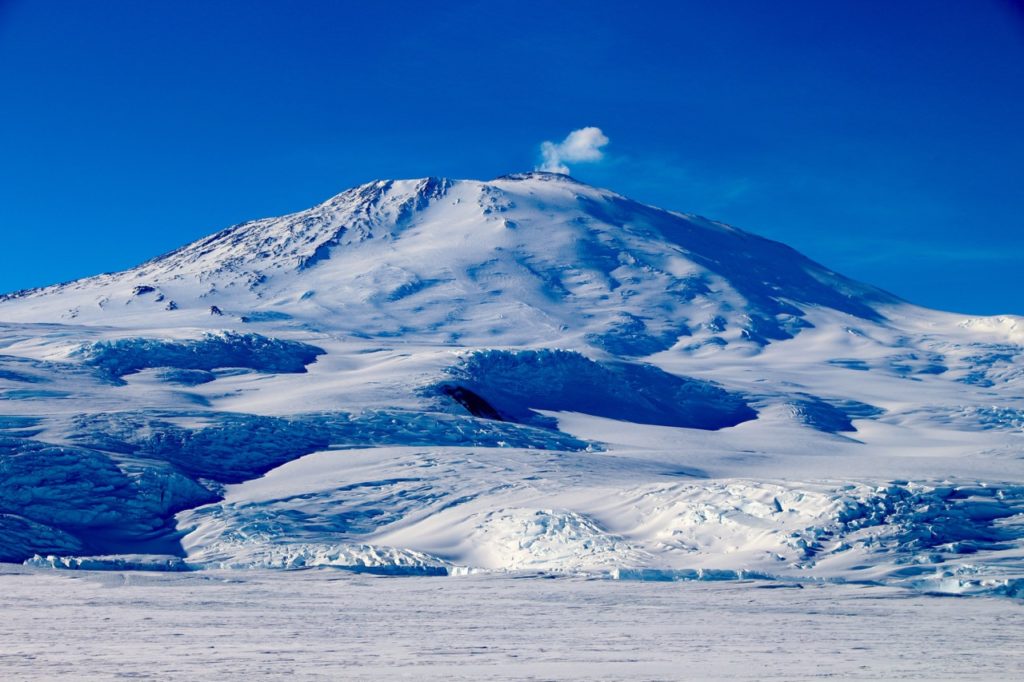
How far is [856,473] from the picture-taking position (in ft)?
101

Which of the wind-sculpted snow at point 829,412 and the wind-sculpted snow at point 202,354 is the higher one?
the wind-sculpted snow at point 202,354

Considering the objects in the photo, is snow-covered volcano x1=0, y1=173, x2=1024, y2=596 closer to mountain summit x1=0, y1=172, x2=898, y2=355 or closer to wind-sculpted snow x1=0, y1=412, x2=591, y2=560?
wind-sculpted snow x1=0, y1=412, x2=591, y2=560

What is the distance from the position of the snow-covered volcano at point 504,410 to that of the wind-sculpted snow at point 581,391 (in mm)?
179

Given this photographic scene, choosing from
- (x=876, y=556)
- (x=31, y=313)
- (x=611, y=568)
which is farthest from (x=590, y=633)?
(x=31, y=313)

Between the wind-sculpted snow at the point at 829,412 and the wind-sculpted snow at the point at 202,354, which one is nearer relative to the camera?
Answer: the wind-sculpted snow at the point at 202,354

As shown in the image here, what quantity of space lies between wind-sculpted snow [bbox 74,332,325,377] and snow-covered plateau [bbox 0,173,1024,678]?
0.59ft

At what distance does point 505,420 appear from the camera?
144 ft

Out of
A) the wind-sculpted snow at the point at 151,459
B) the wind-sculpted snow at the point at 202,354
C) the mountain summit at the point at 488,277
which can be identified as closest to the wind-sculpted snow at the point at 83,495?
the wind-sculpted snow at the point at 151,459

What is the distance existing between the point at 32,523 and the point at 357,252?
249 feet

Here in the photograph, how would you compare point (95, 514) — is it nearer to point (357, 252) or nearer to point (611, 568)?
point (611, 568)

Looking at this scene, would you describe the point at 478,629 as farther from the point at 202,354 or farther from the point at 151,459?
the point at 202,354

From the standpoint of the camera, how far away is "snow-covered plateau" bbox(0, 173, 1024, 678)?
846 inches

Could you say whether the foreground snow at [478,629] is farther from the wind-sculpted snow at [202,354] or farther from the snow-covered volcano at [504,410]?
the wind-sculpted snow at [202,354]

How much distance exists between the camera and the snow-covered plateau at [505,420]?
21.5 metres
